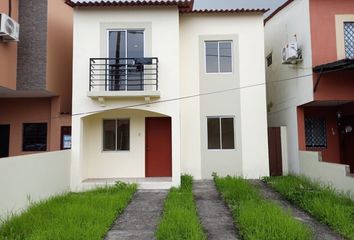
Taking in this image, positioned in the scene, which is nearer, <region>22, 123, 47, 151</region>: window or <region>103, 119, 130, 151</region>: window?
<region>103, 119, 130, 151</region>: window

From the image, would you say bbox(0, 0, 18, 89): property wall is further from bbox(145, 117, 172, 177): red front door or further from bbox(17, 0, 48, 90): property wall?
bbox(145, 117, 172, 177): red front door

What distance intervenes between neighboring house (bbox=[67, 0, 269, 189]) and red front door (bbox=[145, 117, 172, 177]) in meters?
0.04

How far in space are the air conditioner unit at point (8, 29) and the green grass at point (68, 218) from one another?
5765 millimetres

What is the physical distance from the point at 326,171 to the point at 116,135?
7.58m

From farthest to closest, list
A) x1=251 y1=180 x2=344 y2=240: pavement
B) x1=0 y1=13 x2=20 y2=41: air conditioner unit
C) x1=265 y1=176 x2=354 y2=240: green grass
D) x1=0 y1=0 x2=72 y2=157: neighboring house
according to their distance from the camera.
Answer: x1=0 y1=0 x2=72 y2=157: neighboring house → x1=0 y1=13 x2=20 y2=41: air conditioner unit → x1=265 y1=176 x2=354 y2=240: green grass → x1=251 y1=180 x2=344 y2=240: pavement

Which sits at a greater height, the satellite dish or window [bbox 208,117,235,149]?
the satellite dish

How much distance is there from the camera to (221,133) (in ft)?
38.9

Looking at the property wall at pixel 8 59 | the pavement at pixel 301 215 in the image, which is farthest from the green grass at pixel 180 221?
the property wall at pixel 8 59

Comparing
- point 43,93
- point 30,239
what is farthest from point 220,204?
point 43,93

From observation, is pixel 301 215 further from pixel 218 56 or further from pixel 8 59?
pixel 8 59

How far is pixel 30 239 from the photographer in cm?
557

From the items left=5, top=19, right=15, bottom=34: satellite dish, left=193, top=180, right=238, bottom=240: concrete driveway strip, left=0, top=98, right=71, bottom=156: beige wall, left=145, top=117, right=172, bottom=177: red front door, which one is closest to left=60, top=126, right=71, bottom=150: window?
left=0, top=98, right=71, bottom=156: beige wall

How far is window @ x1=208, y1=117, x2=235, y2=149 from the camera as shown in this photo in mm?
11805

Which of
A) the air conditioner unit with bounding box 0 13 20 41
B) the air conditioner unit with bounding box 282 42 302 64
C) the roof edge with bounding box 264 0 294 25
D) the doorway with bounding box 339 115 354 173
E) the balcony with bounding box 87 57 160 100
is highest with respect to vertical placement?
the roof edge with bounding box 264 0 294 25
